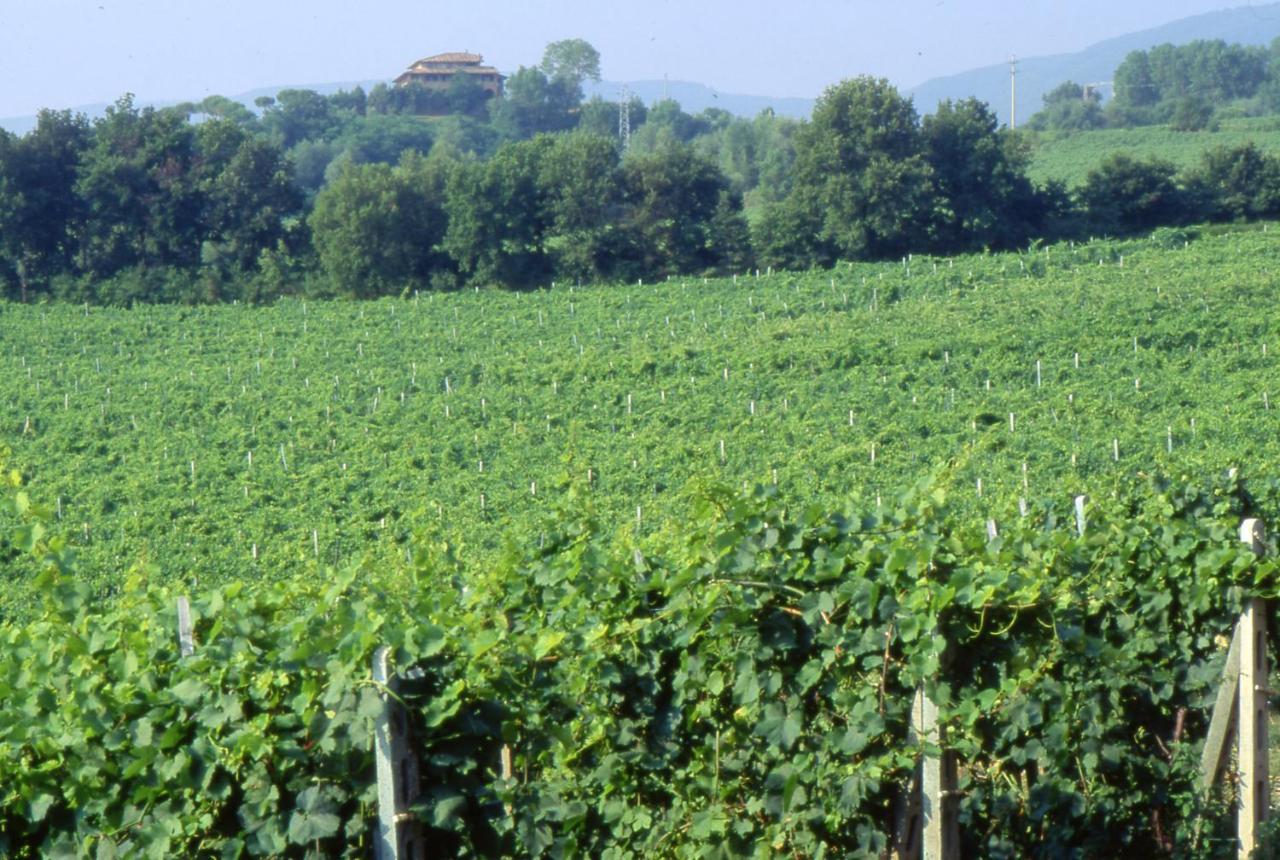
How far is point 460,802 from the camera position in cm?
324

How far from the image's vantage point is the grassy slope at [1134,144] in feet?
188

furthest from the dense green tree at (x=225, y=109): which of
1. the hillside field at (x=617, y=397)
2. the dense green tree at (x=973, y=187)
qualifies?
the hillside field at (x=617, y=397)

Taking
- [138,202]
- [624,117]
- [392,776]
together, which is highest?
[624,117]

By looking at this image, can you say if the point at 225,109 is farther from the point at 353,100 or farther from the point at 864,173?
the point at 864,173

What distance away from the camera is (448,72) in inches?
4387

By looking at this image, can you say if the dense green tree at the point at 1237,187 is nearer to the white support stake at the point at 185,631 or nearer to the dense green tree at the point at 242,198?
the dense green tree at the point at 242,198

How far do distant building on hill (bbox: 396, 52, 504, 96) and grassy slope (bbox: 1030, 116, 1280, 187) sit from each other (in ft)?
169

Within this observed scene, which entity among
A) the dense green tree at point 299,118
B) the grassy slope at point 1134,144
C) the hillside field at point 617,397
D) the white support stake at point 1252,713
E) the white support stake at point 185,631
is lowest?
the hillside field at point 617,397

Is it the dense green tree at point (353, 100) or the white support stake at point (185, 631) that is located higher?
the dense green tree at point (353, 100)

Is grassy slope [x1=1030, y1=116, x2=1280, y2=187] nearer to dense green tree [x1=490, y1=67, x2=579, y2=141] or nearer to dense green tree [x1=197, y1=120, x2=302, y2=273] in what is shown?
dense green tree [x1=197, y1=120, x2=302, y2=273]

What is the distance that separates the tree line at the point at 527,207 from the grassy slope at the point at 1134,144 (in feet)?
40.0

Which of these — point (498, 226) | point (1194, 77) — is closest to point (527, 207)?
point (498, 226)

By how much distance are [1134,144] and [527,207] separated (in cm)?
3343

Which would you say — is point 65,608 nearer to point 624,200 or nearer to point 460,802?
point 460,802
